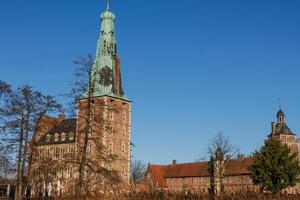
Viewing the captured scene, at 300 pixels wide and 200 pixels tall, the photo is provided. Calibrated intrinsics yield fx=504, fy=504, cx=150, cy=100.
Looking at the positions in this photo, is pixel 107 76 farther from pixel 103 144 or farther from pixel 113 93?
pixel 103 144

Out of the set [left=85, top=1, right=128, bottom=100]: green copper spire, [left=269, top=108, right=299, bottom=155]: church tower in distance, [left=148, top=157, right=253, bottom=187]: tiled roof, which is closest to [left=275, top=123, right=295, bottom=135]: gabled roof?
[left=269, top=108, right=299, bottom=155]: church tower in distance

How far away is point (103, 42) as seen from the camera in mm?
79438

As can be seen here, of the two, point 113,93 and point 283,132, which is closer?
point 113,93

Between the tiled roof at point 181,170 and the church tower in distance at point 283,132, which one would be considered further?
the church tower in distance at point 283,132

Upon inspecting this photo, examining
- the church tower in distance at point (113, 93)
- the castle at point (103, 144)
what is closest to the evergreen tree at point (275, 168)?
the castle at point (103, 144)

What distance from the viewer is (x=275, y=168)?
2255 inches

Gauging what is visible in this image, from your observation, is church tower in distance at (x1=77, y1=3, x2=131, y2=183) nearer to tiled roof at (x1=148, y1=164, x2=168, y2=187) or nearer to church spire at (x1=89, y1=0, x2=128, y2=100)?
church spire at (x1=89, y1=0, x2=128, y2=100)

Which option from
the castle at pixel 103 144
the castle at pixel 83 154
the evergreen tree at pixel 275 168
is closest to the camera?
Answer: the castle at pixel 83 154

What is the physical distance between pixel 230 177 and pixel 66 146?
31.5m

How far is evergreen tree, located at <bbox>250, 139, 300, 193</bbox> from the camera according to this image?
187 feet

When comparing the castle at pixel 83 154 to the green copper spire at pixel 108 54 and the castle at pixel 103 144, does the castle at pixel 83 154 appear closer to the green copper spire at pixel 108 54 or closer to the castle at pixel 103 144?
the castle at pixel 103 144

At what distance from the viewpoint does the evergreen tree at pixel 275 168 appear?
187 feet

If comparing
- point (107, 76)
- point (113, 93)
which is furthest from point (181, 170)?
point (107, 76)

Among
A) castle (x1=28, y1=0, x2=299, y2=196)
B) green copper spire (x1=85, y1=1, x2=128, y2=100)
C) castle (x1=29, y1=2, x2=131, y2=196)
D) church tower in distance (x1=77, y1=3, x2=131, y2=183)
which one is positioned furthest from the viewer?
green copper spire (x1=85, y1=1, x2=128, y2=100)
